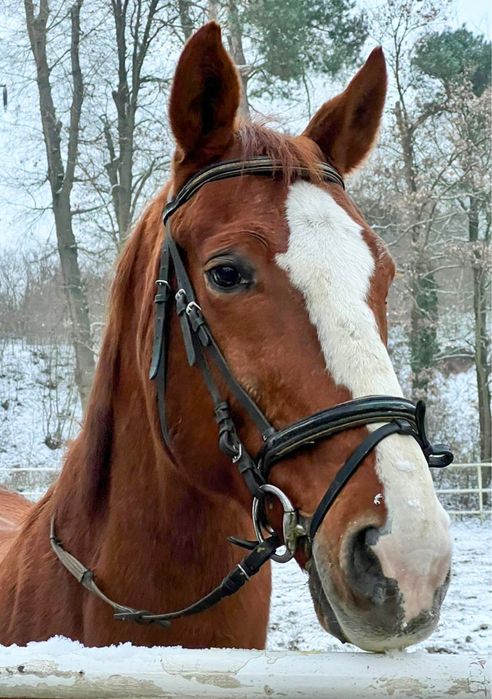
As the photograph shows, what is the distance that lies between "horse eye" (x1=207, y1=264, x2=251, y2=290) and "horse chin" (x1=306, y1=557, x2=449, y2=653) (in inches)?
28.2

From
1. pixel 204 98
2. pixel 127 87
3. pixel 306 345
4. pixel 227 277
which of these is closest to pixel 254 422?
pixel 306 345

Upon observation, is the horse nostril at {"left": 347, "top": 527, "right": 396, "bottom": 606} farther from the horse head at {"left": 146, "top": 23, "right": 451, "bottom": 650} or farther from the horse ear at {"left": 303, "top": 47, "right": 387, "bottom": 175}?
the horse ear at {"left": 303, "top": 47, "right": 387, "bottom": 175}

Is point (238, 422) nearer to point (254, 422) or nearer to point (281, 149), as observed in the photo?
point (254, 422)

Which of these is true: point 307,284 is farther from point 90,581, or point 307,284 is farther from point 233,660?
point 90,581

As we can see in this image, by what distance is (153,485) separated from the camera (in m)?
2.02

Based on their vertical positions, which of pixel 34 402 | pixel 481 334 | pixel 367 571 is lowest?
pixel 367 571

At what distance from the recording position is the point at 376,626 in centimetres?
122

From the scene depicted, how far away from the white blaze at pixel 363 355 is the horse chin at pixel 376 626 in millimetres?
21

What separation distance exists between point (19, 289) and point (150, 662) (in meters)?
19.0

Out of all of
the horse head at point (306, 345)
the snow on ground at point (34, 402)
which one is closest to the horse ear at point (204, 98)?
the horse head at point (306, 345)

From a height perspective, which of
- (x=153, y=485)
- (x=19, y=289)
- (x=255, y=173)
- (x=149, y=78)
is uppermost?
(x=149, y=78)

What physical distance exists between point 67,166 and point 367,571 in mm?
11487

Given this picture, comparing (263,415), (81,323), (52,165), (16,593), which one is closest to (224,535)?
(263,415)

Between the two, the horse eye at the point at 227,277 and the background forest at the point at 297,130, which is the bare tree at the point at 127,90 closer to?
the background forest at the point at 297,130
